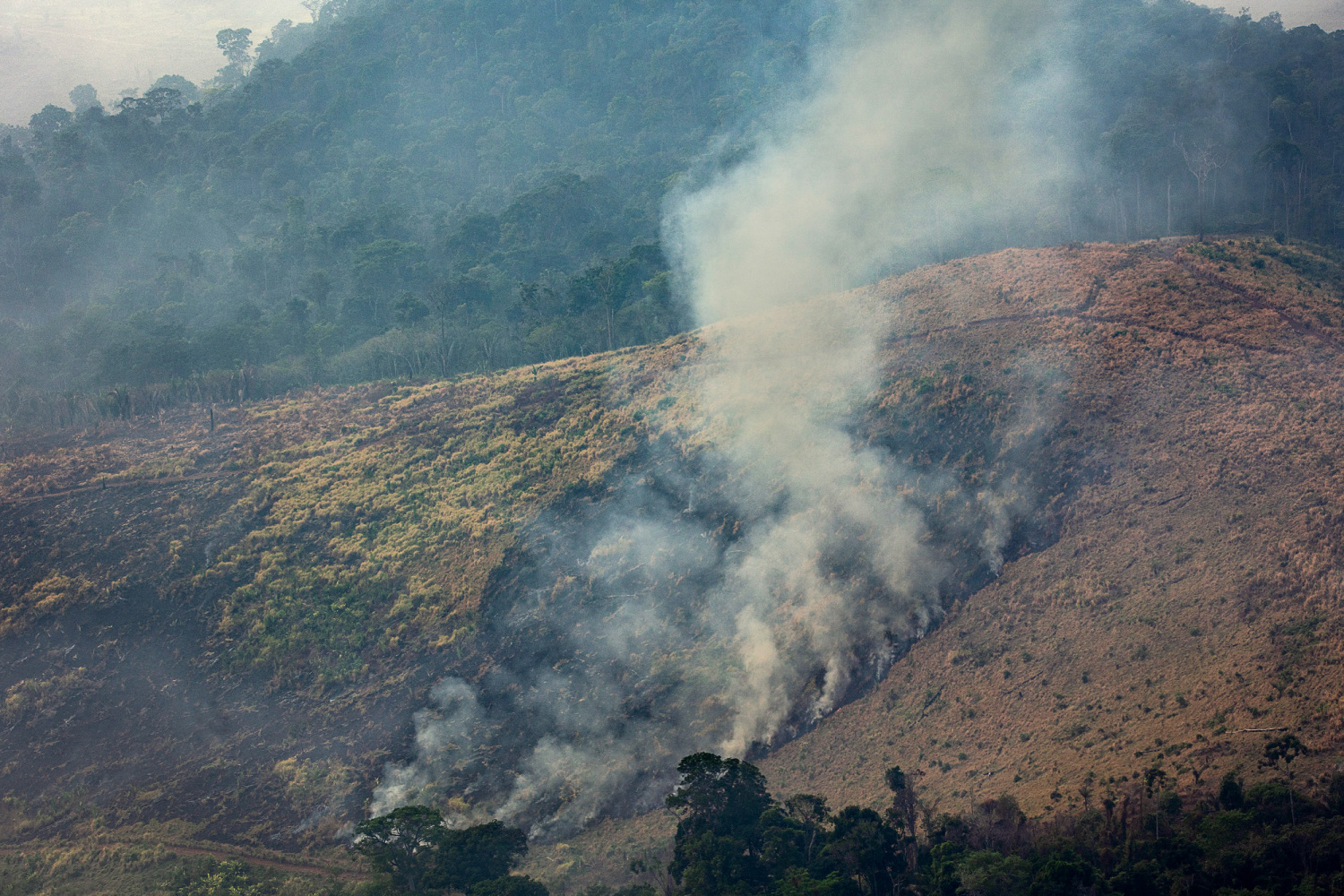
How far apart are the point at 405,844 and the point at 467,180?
127m

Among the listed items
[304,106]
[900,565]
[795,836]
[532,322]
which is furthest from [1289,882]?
[304,106]

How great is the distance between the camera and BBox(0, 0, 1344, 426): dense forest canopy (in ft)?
299

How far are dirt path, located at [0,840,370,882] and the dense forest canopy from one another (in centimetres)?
4330

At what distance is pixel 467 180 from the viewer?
150 metres

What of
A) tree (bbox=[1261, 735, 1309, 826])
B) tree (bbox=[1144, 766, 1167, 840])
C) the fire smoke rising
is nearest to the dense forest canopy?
the fire smoke rising

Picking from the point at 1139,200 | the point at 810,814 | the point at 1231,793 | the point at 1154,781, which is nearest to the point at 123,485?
the point at 810,814

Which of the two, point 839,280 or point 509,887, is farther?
point 839,280

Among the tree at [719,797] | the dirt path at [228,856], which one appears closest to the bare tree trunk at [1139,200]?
the tree at [719,797]

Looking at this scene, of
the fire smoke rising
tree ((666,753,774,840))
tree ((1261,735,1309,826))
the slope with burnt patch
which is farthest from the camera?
the fire smoke rising

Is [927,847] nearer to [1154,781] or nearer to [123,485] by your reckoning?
[1154,781]

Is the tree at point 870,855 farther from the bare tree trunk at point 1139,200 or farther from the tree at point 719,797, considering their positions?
the bare tree trunk at point 1139,200

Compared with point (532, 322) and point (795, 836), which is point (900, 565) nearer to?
point (795, 836)

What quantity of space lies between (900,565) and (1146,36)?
356 ft

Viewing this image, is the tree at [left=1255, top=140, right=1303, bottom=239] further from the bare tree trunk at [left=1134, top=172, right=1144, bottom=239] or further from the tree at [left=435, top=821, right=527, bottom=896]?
the tree at [left=435, top=821, right=527, bottom=896]
